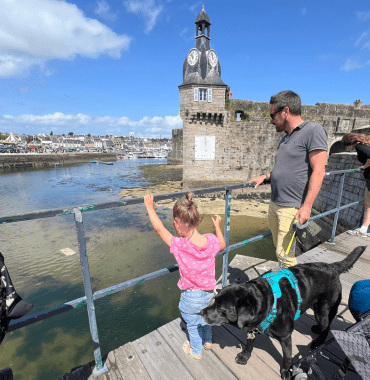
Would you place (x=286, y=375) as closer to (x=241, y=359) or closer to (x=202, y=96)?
(x=241, y=359)

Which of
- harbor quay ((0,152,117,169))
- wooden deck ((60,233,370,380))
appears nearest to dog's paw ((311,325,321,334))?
wooden deck ((60,233,370,380))

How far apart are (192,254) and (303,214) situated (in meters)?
1.10

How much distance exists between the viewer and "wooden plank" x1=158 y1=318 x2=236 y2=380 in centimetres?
→ 171

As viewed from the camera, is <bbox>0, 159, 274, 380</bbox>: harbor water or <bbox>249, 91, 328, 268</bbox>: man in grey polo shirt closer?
<bbox>249, 91, 328, 268</bbox>: man in grey polo shirt

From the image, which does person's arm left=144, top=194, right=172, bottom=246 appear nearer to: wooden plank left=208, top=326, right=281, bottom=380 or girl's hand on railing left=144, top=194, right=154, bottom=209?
girl's hand on railing left=144, top=194, right=154, bottom=209

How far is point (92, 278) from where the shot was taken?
7598mm

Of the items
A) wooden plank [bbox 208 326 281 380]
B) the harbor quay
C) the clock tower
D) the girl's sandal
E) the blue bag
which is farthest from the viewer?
the harbor quay

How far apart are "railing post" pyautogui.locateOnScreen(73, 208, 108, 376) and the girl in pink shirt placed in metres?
0.46

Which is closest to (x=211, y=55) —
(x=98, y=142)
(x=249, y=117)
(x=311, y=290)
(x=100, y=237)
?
(x=249, y=117)

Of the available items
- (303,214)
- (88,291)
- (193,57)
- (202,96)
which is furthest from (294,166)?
(193,57)

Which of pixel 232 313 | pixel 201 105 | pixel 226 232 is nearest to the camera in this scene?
pixel 232 313

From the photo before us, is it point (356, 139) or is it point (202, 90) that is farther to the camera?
point (202, 90)

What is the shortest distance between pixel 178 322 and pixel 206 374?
594 mm

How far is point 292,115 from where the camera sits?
2039mm
